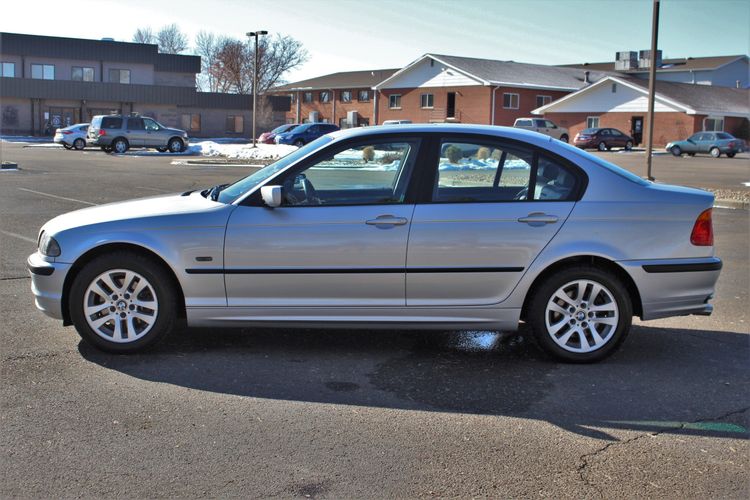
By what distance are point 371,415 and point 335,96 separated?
3121 inches

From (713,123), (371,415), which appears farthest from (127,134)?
(713,123)

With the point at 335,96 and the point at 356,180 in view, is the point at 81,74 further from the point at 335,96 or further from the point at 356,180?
the point at 356,180

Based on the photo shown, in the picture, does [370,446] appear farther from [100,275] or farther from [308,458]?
[100,275]

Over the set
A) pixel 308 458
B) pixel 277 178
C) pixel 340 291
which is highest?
pixel 277 178

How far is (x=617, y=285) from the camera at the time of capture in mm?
5676

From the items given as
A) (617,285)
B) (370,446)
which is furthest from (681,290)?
(370,446)

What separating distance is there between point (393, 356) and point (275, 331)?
1159 millimetres

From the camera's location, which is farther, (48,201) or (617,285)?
(48,201)

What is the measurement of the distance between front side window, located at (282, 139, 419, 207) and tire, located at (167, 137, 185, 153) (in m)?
37.1

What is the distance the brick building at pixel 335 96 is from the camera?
78.4m

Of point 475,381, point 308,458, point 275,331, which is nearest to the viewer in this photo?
point 308,458

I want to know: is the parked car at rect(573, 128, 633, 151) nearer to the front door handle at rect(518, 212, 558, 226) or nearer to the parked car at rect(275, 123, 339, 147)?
the parked car at rect(275, 123, 339, 147)

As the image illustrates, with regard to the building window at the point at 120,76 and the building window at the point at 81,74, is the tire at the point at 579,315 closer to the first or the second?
the building window at the point at 81,74

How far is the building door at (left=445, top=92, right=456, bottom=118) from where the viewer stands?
65625 millimetres
